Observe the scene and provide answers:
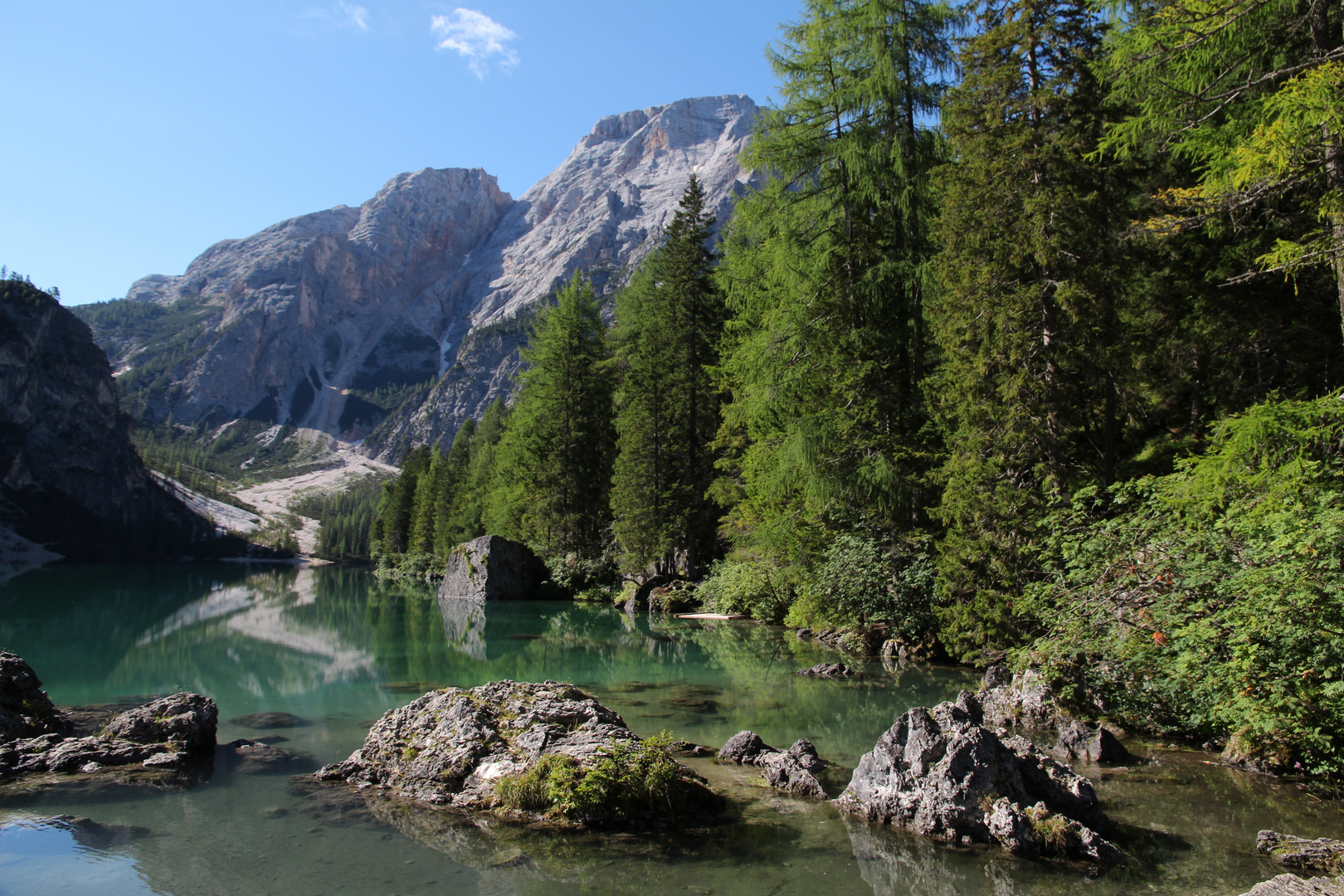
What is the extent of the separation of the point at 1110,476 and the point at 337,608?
30.4 meters

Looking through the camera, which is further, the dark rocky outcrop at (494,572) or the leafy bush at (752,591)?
the dark rocky outcrop at (494,572)

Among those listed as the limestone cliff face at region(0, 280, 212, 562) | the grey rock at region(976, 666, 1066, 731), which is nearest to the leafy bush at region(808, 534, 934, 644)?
the grey rock at region(976, 666, 1066, 731)

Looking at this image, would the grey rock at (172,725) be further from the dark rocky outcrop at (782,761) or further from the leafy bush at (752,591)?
the leafy bush at (752,591)

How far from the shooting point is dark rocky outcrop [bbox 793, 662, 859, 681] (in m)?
12.5

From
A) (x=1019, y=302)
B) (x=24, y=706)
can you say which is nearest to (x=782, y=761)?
(x=1019, y=302)

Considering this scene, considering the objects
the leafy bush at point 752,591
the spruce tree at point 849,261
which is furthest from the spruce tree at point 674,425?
the spruce tree at point 849,261

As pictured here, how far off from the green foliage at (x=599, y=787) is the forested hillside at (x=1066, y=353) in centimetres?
480

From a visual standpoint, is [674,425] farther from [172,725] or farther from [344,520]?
[344,520]

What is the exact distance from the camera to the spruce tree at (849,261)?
51.2 ft

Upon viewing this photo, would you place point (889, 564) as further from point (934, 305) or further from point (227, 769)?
point (227, 769)

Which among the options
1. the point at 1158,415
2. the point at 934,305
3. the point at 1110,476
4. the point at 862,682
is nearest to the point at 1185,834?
the point at 862,682

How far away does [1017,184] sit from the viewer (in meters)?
12.1

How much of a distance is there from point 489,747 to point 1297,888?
19.6 ft

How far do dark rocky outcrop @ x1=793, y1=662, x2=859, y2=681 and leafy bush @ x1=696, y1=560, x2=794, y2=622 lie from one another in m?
5.59
